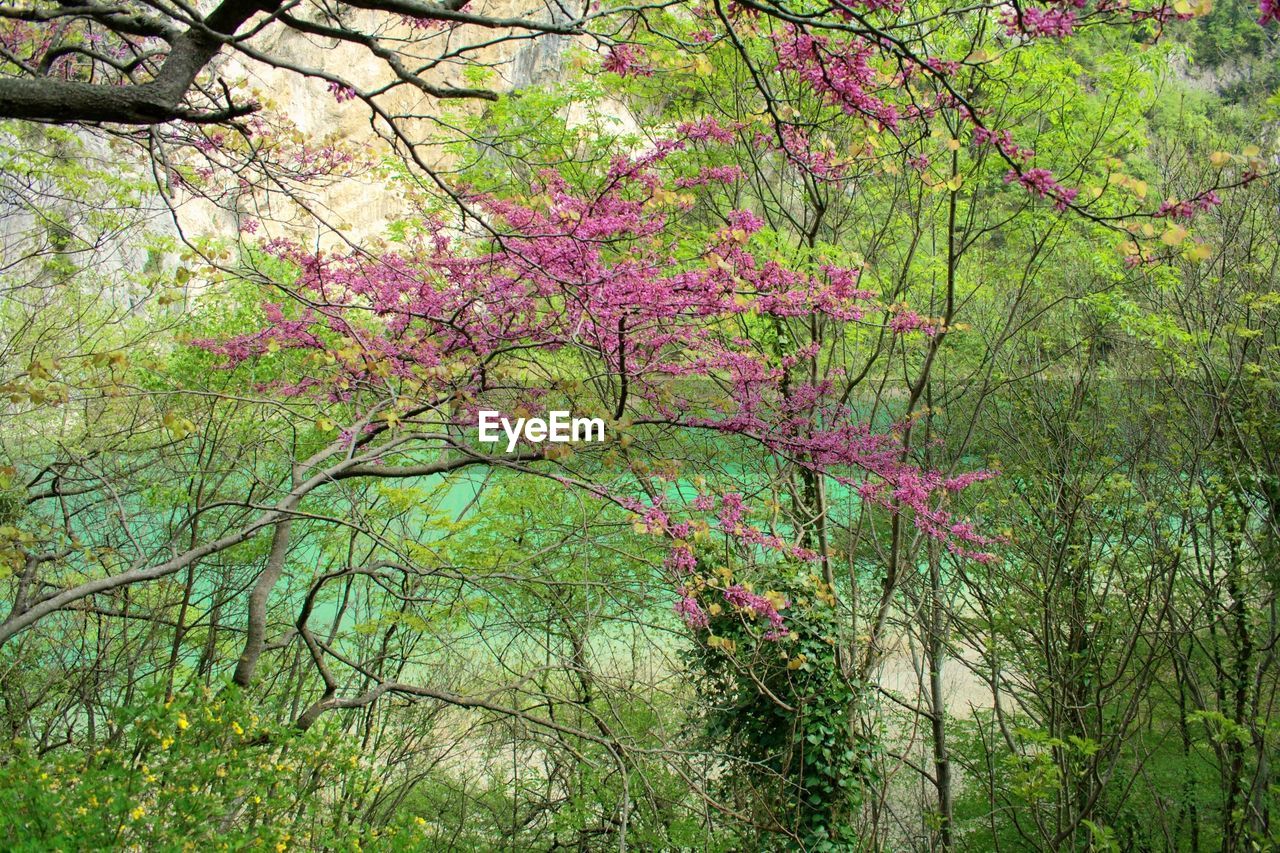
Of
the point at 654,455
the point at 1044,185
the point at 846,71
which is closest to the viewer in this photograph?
the point at 1044,185

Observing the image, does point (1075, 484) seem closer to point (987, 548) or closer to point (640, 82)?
point (987, 548)

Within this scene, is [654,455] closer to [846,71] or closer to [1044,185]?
[846,71]

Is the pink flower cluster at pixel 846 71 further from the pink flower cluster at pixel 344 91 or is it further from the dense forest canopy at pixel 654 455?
the pink flower cluster at pixel 344 91

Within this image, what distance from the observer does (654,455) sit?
17.6 feet

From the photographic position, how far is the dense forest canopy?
10.5ft

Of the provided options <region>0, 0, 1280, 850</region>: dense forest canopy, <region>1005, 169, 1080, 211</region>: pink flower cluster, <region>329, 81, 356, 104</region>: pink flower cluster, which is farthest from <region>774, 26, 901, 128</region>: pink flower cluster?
<region>329, 81, 356, 104</region>: pink flower cluster

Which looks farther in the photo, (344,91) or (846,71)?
(846,71)

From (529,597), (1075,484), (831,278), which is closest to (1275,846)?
(1075,484)

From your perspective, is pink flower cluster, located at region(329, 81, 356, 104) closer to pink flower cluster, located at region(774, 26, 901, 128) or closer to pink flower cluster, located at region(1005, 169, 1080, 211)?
pink flower cluster, located at region(774, 26, 901, 128)

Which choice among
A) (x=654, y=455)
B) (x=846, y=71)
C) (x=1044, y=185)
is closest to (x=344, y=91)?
(x=846, y=71)

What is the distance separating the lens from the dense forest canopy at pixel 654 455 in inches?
126

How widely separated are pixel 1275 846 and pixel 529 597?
5352 millimetres

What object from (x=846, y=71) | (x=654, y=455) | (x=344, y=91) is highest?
(x=846, y=71)

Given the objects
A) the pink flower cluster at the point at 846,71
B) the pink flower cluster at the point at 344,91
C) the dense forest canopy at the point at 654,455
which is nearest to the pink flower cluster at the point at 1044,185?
the dense forest canopy at the point at 654,455
